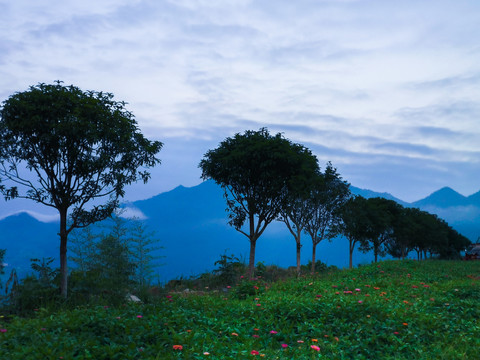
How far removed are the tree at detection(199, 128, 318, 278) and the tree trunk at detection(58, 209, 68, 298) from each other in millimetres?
8414

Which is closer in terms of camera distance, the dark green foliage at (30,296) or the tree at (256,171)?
the dark green foliage at (30,296)

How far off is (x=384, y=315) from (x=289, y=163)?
1117 cm

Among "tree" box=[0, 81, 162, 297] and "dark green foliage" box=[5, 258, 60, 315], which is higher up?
"tree" box=[0, 81, 162, 297]

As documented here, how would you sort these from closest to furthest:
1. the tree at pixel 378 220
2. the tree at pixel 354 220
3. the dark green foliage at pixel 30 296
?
1. the dark green foliage at pixel 30 296
2. the tree at pixel 354 220
3. the tree at pixel 378 220

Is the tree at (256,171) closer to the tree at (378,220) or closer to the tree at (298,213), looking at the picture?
the tree at (298,213)

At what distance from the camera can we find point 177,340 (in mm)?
6797

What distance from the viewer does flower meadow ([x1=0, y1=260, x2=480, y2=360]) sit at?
20.9 ft

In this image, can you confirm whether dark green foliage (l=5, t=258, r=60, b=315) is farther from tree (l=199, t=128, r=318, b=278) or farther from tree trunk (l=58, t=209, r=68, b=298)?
tree (l=199, t=128, r=318, b=278)

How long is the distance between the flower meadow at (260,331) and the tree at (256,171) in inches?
358

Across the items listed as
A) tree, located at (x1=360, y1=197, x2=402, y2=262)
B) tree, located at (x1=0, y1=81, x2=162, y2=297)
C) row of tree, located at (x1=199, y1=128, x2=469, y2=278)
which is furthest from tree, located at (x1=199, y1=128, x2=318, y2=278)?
tree, located at (x1=360, y1=197, x2=402, y2=262)

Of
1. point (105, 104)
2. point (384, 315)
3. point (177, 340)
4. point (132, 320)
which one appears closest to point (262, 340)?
point (177, 340)

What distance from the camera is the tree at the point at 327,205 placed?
982 inches

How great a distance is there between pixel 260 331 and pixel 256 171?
12.0 m

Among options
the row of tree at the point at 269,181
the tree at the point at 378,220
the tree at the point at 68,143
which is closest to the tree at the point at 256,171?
the row of tree at the point at 269,181
